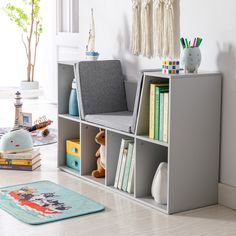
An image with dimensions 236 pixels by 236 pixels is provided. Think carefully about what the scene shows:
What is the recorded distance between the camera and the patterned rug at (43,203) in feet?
8.92

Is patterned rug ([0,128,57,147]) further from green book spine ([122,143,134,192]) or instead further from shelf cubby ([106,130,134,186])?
green book spine ([122,143,134,192])

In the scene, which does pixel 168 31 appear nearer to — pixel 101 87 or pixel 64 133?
pixel 101 87

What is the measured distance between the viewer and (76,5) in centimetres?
548

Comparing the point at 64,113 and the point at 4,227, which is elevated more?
the point at 64,113

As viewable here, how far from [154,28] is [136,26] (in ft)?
0.51

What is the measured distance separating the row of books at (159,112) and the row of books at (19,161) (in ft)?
3.25

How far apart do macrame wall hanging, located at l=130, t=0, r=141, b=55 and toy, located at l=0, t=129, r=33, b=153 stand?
0.85 m

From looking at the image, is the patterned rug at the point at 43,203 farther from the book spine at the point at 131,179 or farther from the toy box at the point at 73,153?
the toy box at the point at 73,153

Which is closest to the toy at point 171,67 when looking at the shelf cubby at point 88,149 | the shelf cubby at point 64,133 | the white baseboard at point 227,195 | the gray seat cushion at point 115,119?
the gray seat cushion at point 115,119

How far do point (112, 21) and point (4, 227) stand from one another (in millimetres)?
1577

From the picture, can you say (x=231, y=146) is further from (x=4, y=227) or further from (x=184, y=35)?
(x=4, y=227)

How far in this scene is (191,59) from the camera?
2.82 meters

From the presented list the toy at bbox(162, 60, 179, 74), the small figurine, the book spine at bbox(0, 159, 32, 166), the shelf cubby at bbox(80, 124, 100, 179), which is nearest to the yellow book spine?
the toy at bbox(162, 60, 179, 74)

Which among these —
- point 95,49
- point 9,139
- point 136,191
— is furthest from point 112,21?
point 136,191
